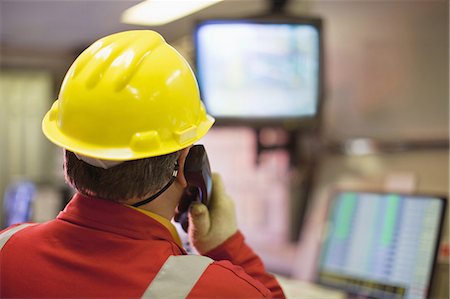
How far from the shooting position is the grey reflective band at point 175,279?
99cm

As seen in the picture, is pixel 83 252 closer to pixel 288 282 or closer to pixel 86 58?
pixel 86 58

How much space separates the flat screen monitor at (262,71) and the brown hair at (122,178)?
1.40 m

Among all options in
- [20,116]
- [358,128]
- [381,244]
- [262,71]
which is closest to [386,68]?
[358,128]

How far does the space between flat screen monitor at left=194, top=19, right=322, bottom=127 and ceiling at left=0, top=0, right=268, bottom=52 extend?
1065 mm

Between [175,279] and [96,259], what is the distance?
14 centimetres

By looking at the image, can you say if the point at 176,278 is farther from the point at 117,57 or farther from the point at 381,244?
the point at 381,244

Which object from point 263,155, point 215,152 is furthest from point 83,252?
point 215,152

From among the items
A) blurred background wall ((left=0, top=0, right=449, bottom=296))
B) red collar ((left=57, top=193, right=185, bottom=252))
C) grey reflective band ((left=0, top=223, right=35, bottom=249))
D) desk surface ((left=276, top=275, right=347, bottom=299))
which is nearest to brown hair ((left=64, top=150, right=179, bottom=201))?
red collar ((left=57, top=193, right=185, bottom=252))

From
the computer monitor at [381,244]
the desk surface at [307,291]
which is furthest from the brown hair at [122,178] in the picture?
the computer monitor at [381,244]

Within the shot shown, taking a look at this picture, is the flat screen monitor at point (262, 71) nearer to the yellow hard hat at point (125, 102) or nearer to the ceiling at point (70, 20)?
the ceiling at point (70, 20)

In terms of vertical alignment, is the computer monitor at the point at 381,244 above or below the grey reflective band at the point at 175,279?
below

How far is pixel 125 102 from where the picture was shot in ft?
3.51

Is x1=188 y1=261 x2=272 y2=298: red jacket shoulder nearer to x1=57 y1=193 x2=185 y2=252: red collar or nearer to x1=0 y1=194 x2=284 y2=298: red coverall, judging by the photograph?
x1=0 y1=194 x2=284 y2=298: red coverall

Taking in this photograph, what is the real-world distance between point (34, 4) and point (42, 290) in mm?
3600
